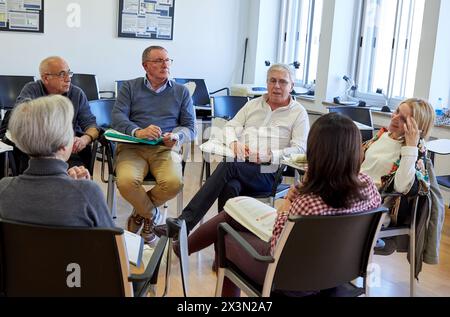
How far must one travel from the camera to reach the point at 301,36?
654 centimetres

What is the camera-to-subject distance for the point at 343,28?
558 centimetres

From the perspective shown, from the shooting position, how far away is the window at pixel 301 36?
20.6 ft

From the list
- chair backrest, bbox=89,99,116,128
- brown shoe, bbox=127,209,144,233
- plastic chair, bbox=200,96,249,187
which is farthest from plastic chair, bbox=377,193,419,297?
chair backrest, bbox=89,99,116,128

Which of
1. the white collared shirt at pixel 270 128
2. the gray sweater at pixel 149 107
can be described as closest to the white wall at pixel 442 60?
the white collared shirt at pixel 270 128

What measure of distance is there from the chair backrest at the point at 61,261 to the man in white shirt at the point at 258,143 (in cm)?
125

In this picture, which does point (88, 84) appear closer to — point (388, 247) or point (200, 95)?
point (200, 95)

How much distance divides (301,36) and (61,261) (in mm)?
5573

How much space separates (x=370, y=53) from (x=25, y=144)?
4.62m

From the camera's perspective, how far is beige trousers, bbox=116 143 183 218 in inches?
126

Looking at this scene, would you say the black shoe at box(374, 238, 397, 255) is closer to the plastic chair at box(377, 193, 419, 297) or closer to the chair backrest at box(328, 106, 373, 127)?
the plastic chair at box(377, 193, 419, 297)

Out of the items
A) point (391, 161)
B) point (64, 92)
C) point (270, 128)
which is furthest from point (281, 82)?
point (64, 92)

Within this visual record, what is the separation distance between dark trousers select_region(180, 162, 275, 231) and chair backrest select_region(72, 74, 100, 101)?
9.99 feet
